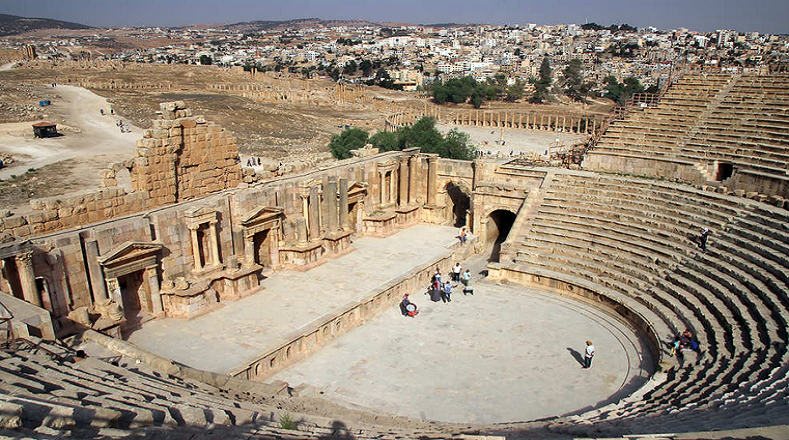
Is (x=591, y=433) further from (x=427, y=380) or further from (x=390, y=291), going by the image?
(x=390, y=291)

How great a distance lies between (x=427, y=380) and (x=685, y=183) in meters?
15.6

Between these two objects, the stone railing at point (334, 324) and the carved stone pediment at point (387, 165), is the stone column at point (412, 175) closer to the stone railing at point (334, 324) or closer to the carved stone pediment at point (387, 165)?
the carved stone pediment at point (387, 165)

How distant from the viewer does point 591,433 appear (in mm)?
9258

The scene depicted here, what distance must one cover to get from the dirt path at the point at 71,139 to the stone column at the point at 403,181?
21065mm

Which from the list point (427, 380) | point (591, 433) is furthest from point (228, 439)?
point (427, 380)

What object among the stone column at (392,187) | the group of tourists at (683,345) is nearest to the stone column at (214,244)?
the stone column at (392,187)

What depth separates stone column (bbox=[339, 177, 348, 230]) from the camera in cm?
2375

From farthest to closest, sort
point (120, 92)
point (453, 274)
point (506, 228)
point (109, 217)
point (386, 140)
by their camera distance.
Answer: point (120, 92) < point (386, 140) < point (506, 228) < point (453, 274) < point (109, 217)

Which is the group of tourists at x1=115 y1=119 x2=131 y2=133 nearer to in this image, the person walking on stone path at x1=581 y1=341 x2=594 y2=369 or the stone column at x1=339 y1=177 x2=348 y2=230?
the stone column at x1=339 y1=177 x2=348 y2=230

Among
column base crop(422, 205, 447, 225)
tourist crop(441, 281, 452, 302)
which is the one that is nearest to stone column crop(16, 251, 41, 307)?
tourist crop(441, 281, 452, 302)

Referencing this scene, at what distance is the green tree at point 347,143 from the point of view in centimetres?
3947

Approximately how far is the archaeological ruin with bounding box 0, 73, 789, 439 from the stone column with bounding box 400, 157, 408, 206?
0.32ft

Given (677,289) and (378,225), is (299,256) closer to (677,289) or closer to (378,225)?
(378,225)

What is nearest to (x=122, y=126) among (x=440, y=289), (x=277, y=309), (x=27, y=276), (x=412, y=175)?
(x=412, y=175)
